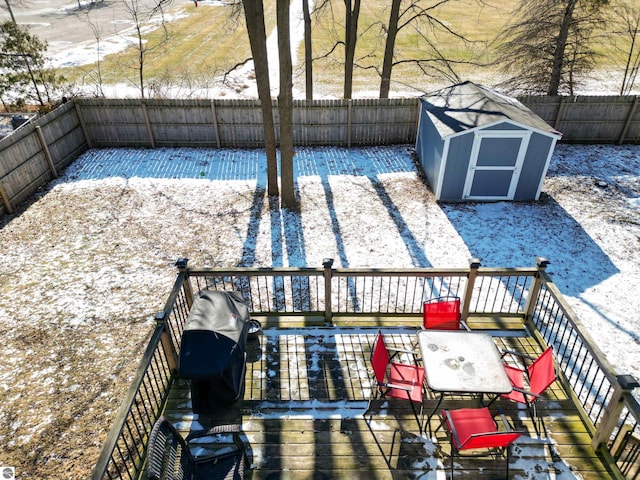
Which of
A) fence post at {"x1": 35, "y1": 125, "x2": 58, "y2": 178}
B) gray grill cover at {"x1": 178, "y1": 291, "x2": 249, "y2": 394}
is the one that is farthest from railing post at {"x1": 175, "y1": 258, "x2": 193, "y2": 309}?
fence post at {"x1": 35, "y1": 125, "x2": 58, "y2": 178}

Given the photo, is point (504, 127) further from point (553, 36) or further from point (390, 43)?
point (553, 36)

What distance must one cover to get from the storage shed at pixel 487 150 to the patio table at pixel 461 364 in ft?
22.4

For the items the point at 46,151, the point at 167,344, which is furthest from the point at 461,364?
the point at 46,151

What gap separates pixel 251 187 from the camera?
12.8m

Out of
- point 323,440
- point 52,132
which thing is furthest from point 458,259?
point 52,132

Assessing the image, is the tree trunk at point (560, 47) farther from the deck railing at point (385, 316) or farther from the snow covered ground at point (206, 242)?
the deck railing at point (385, 316)

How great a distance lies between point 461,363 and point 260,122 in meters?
11.7

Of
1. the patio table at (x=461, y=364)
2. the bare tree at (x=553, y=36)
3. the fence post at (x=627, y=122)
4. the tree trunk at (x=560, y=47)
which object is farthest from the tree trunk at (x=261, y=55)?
the fence post at (x=627, y=122)

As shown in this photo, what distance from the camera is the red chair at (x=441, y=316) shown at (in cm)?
622

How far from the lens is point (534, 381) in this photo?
5.27 meters

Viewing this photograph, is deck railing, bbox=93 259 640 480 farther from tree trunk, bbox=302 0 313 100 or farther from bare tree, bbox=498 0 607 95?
bare tree, bbox=498 0 607 95

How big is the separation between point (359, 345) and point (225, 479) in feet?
9.20

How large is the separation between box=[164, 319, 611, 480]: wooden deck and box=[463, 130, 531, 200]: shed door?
20.6ft

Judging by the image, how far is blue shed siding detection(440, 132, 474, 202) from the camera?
1112 centimetres
